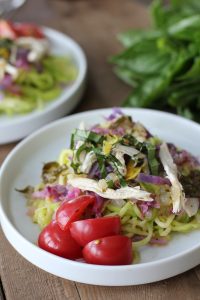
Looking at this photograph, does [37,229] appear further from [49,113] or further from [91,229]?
[49,113]

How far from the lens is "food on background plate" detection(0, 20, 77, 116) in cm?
267

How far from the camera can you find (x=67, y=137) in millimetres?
2469

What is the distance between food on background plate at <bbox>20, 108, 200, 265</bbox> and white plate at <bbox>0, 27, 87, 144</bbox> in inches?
19.8

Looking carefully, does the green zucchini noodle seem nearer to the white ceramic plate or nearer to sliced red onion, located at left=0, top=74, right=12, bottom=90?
the white ceramic plate

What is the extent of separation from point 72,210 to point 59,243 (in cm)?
11

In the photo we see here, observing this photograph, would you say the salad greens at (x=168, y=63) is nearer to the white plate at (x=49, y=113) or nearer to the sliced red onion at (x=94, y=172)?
the white plate at (x=49, y=113)

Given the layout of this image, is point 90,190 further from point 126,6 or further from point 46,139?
point 126,6

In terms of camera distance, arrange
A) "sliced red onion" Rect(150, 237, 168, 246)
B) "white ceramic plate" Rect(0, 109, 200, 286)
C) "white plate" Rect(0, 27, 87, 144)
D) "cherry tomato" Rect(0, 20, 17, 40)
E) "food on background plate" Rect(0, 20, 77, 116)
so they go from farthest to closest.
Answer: "cherry tomato" Rect(0, 20, 17, 40)
"food on background plate" Rect(0, 20, 77, 116)
"white plate" Rect(0, 27, 87, 144)
"sliced red onion" Rect(150, 237, 168, 246)
"white ceramic plate" Rect(0, 109, 200, 286)

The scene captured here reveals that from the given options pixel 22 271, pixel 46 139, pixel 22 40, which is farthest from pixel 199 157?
pixel 22 40

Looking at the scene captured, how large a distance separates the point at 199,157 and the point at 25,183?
686mm

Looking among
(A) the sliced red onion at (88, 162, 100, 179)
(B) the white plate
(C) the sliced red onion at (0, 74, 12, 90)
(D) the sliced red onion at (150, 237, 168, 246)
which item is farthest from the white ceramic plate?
(C) the sliced red onion at (0, 74, 12, 90)

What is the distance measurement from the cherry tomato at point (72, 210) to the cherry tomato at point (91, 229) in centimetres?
2

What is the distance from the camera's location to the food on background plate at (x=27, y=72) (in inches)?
105

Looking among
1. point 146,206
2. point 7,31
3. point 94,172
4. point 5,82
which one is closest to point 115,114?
point 94,172
